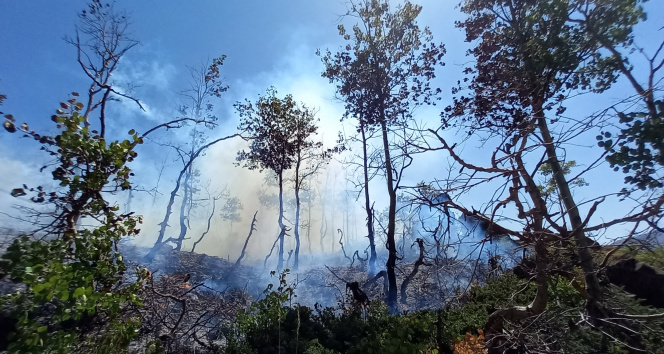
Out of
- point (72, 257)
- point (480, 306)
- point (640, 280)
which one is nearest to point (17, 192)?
point (72, 257)

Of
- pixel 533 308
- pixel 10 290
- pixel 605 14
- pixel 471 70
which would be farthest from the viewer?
pixel 471 70

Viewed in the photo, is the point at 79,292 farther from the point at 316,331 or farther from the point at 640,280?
the point at 640,280

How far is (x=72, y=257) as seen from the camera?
320 cm

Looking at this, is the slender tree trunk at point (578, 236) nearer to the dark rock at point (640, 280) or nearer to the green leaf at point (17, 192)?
the dark rock at point (640, 280)

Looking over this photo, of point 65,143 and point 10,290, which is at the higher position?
point 65,143

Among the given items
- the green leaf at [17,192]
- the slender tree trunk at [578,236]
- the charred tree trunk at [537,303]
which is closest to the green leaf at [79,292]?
the green leaf at [17,192]

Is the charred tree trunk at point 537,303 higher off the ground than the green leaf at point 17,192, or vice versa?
the green leaf at point 17,192

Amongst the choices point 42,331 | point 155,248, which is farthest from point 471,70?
point 155,248

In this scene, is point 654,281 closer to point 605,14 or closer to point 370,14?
point 605,14

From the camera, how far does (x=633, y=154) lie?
10.7 ft

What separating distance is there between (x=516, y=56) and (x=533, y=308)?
12.7 feet

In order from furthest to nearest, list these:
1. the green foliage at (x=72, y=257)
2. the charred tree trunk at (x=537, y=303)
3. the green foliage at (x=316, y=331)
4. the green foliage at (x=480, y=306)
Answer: the green foliage at (x=480, y=306)
the green foliage at (x=316, y=331)
the charred tree trunk at (x=537, y=303)
the green foliage at (x=72, y=257)

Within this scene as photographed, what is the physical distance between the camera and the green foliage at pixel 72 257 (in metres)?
2.39

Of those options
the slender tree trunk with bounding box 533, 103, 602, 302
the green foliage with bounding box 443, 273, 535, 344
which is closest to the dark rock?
the green foliage with bounding box 443, 273, 535, 344
